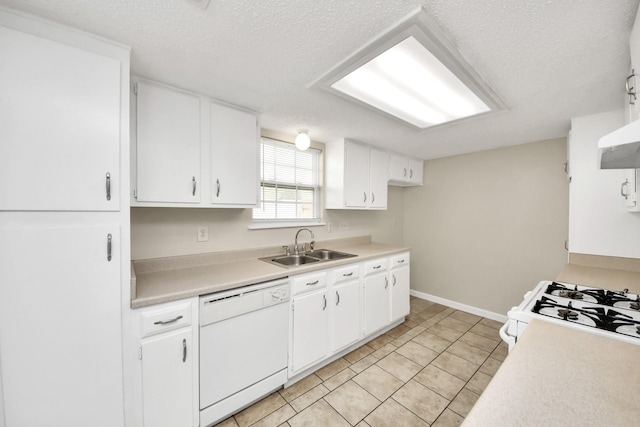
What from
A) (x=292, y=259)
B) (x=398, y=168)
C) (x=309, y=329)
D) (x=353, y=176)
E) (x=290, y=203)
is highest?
(x=398, y=168)

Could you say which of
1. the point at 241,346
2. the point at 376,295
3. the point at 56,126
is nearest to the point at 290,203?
the point at 376,295

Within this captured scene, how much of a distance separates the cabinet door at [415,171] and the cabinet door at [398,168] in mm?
107

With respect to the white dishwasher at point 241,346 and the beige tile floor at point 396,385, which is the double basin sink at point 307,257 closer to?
the white dishwasher at point 241,346

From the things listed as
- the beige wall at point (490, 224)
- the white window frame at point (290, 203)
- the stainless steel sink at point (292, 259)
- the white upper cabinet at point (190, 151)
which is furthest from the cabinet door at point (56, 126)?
the beige wall at point (490, 224)

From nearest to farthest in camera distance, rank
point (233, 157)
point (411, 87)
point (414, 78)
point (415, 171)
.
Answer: point (414, 78), point (411, 87), point (233, 157), point (415, 171)

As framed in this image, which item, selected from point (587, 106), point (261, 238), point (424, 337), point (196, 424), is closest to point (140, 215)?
point (261, 238)

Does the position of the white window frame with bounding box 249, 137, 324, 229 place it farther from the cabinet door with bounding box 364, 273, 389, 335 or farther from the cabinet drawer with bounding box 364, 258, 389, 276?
the cabinet door with bounding box 364, 273, 389, 335

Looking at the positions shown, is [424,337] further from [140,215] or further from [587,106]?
[140,215]

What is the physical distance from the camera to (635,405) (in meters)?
0.64

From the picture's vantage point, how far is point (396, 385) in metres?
1.99

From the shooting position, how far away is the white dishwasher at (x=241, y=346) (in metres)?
1.55

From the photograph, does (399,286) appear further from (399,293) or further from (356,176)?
(356,176)

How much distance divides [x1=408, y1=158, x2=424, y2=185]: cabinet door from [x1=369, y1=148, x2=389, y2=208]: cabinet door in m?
0.57

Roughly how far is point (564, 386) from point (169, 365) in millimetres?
1767
